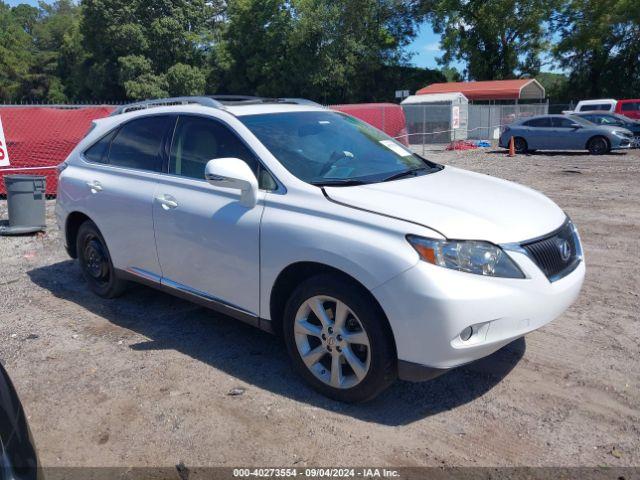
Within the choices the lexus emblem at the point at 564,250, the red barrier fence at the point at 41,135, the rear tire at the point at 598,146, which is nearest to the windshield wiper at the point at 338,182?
the lexus emblem at the point at 564,250

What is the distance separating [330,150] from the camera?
14.4 ft

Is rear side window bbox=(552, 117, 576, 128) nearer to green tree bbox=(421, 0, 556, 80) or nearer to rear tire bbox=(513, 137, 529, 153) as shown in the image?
rear tire bbox=(513, 137, 529, 153)

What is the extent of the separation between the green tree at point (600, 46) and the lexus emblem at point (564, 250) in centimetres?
4391

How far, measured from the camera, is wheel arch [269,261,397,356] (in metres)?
3.45

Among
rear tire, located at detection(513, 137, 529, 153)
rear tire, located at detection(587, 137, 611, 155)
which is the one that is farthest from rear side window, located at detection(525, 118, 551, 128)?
rear tire, located at detection(587, 137, 611, 155)

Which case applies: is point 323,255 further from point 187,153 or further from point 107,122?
point 107,122

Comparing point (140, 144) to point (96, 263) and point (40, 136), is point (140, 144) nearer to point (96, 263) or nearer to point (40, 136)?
point (96, 263)

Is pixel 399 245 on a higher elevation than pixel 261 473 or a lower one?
higher

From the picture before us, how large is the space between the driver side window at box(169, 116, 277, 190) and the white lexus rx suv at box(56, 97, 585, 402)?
0.04 ft

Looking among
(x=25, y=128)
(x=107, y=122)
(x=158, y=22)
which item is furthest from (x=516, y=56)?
(x=107, y=122)

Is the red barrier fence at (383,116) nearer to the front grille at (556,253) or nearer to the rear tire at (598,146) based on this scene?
the rear tire at (598,146)

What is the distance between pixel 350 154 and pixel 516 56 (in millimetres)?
49567

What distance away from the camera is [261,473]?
10.2 feet

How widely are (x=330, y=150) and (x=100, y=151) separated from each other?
2366mm
